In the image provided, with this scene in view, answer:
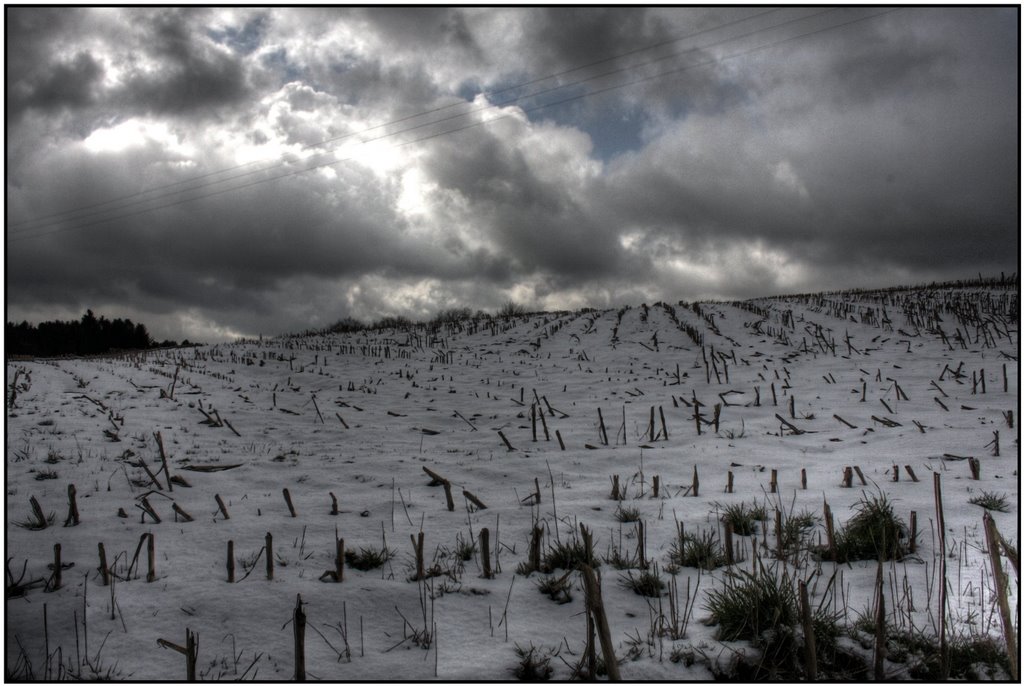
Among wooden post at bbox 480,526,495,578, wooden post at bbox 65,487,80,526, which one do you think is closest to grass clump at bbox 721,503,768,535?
wooden post at bbox 480,526,495,578

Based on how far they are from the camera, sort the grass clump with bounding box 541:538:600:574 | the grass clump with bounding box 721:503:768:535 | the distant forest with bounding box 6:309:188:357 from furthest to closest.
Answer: the distant forest with bounding box 6:309:188:357 → the grass clump with bounding box 721:503:768:535 → the grass clump with bounding box 541:538:600:574

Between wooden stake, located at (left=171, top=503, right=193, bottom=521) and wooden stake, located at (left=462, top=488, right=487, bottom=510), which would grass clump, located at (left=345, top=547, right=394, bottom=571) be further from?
wooden stake, located at (left=171, top=503, right=193, bottom=521)

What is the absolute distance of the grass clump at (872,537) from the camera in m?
3.97

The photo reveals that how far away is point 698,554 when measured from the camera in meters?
4.11

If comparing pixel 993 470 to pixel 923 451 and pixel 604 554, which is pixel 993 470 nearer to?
pixel 923 451

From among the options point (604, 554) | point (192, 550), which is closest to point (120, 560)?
point (192, 550)

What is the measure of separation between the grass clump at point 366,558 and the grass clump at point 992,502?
5.30 meters

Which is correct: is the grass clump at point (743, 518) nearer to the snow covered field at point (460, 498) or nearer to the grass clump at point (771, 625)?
the snow covered field at point (460, 498)

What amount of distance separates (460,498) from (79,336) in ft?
250

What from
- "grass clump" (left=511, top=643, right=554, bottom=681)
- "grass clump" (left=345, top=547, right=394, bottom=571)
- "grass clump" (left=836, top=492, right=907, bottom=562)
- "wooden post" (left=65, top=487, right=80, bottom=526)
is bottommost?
"grass clump" (left=511, top=643, right=554, bottom=681)

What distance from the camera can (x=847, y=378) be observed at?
11867mm

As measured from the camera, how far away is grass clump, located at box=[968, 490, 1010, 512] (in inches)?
185

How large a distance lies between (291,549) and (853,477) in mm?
5991

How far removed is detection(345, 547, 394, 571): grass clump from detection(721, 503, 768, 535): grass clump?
2.95 metres
